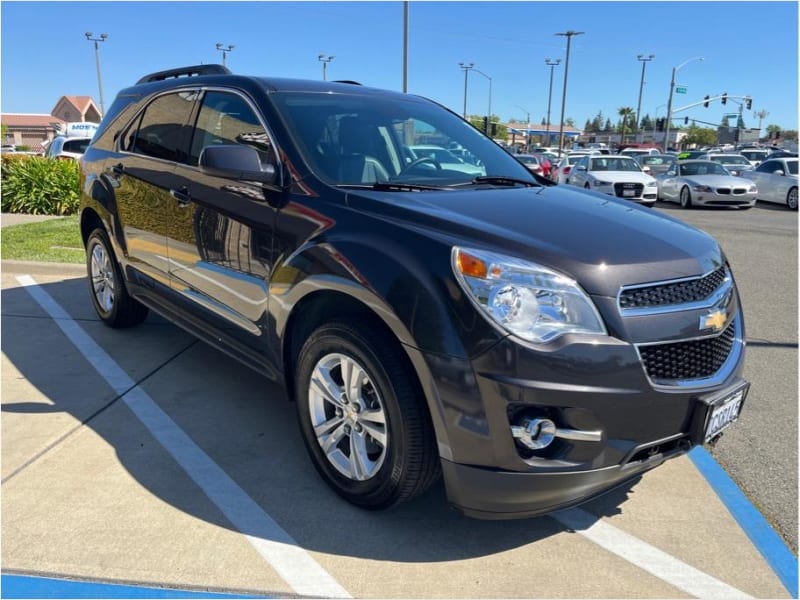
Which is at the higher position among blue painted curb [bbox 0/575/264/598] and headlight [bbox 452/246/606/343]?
headlight [bbox 452/246/606/343]

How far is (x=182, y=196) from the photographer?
155 inches

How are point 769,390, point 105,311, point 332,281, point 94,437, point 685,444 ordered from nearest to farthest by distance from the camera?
point 685,444, point 332,281, point 94,437, point 769,390, point 105,311

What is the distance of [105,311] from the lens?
5520mm

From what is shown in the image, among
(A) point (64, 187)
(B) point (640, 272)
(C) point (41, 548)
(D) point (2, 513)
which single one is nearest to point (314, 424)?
(C) point (41, 548)

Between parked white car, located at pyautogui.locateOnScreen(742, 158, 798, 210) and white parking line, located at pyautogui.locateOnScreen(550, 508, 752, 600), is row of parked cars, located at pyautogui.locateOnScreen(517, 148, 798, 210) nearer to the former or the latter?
parked white car, located at pyautogui.locateOnScreen(742, 158, 798, 210)

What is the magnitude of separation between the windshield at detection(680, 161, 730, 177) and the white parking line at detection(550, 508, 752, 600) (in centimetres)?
1828

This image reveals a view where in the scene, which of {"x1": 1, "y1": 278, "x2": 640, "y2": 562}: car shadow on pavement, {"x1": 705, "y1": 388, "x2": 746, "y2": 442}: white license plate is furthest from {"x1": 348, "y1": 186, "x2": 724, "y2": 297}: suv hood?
{"x1": 1, "y1": 278, "x2": 640, "y2": 562}: car shadow on pavement

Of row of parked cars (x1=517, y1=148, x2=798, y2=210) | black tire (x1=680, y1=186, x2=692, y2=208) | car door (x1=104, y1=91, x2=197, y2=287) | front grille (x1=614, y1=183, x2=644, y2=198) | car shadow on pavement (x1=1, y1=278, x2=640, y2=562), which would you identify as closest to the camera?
car shadow on pavement (x1=1, y1=278, x2=640, y2=562)

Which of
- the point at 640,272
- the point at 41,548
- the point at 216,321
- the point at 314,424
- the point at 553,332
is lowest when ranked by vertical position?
the point at 41,548

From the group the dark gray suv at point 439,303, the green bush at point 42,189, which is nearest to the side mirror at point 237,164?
the dark gray suv at point 439,303

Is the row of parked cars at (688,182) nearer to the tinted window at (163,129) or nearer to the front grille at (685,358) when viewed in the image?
the tinted window at (163,129)

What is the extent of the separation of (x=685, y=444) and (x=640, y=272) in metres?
0.70

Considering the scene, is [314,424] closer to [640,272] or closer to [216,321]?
[216,321]

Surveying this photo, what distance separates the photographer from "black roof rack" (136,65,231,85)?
441 cm
